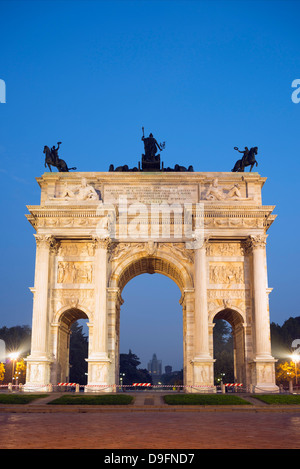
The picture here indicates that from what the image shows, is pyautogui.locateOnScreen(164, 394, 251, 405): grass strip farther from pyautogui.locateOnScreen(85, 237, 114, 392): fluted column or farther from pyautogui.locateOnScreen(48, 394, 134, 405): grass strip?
pyautogui.locateOnScreen(85, 237, 114, 392): fluted column

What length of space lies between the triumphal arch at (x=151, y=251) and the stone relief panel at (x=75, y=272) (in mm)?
71

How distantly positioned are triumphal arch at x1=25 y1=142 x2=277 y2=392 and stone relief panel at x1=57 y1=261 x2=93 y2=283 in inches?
2.8

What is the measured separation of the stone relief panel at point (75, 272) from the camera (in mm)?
37000

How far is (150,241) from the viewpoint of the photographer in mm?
37125

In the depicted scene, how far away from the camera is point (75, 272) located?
3725 centimetres

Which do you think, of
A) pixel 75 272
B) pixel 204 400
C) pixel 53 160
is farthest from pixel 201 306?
pixel 53 160

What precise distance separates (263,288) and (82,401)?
16045 mm

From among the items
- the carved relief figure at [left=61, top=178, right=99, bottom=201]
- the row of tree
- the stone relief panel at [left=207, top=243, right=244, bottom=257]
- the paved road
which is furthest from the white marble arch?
the row of tree

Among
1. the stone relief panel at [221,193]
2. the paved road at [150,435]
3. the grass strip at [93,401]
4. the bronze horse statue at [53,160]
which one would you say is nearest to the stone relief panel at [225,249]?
the stone relief panel at [221,193]

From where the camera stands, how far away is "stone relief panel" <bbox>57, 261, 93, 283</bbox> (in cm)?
3700

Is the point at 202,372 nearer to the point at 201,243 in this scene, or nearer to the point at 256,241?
the point at 201,243
